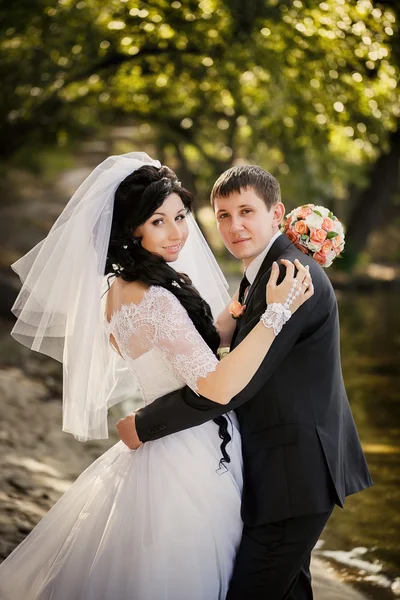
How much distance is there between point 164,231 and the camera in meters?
2.97

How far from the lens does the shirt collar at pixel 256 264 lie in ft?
9.41

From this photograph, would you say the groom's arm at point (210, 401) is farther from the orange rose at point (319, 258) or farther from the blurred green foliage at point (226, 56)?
the blurred green foliage at point (226, 56)

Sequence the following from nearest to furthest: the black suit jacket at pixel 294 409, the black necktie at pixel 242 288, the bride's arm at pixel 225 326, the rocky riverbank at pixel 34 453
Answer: the black suit jacket at pixel 294 409
the black necktie at pixel 242 288
the bride's arm at pixel 225 326
the rocky riverbank at pixel 34 453

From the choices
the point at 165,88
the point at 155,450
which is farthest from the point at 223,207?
the point at 165,88

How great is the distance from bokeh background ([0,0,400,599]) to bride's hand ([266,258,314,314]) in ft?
8.28

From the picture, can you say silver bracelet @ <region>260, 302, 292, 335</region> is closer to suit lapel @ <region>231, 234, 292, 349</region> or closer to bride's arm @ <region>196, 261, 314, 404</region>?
bride's arm @ <region>196, 261, 314, 404</region>

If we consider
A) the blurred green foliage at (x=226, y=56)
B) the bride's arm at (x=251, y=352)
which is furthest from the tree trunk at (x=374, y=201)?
the bride's arm at (x=251, y=352)

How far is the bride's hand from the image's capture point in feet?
8.47

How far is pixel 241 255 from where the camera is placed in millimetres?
2898

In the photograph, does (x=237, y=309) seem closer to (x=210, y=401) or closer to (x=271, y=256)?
(x=271, y=256)

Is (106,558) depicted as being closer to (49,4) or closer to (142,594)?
(142,594)

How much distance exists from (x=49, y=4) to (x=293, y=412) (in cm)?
697

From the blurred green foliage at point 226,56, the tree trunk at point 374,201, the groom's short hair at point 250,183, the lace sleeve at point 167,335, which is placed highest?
the groom's short hair at point 250,183

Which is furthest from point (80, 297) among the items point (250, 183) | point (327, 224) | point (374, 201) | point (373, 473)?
A: point (374, 201)
